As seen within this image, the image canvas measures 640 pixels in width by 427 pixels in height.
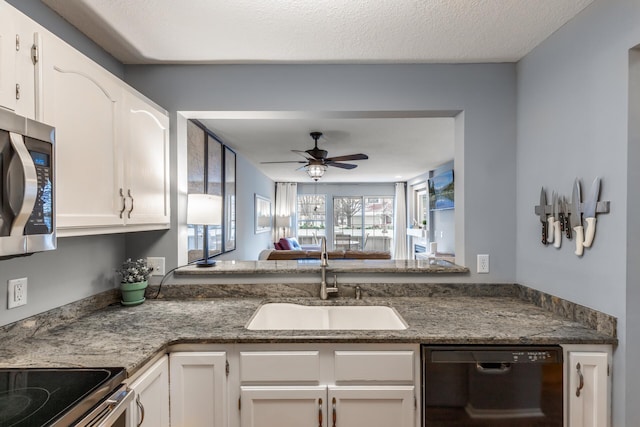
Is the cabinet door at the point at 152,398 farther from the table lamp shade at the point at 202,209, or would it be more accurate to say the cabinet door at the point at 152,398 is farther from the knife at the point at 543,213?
the knife at the point at 543,213

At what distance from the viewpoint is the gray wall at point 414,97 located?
2.07m

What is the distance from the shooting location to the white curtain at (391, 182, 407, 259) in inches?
347

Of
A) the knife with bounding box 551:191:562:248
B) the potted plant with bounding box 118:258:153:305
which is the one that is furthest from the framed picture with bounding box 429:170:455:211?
the potted plant with bounding box 118:258:153:305

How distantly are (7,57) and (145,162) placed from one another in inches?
30.5

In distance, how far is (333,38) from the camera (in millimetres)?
1779

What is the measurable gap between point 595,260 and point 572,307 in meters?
0.29

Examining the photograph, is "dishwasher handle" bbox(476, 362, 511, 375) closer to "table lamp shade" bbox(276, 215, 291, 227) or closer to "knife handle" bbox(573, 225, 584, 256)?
"knife handle" bbox(573, 225, 584, 256)

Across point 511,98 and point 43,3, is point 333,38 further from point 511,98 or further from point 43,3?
point 43,3

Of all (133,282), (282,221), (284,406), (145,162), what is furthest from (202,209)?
(282,221)

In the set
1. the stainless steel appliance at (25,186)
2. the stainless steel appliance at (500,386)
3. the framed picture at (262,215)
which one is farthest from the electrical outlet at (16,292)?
the framed picture at (262,215)

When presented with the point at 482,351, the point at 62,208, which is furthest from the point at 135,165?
the point at 482,351

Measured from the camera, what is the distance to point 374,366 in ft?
4.74

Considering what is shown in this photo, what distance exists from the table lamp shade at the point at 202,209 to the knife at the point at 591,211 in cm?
194

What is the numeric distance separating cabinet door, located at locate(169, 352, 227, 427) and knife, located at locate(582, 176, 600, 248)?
1700 millimetres
